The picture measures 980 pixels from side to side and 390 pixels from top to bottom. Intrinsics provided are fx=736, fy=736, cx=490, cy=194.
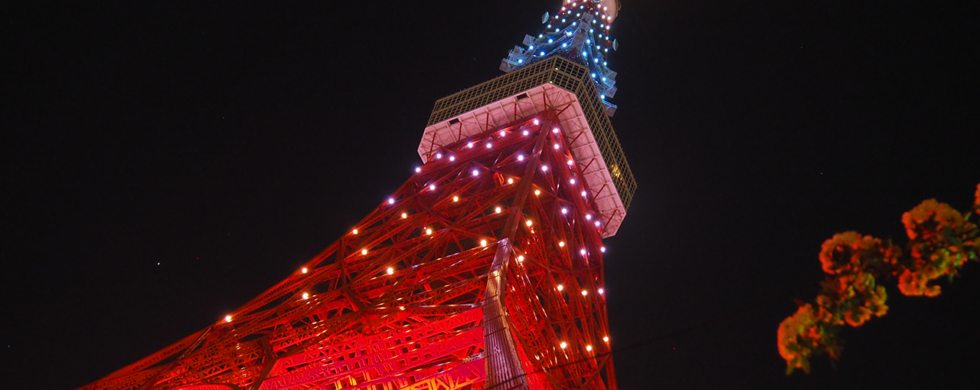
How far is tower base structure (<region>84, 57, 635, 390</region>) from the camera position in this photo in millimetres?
16406

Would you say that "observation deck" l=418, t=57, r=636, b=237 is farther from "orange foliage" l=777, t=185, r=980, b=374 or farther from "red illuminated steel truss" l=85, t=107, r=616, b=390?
"orange foliage" l=777, t=185, r=980, b=374

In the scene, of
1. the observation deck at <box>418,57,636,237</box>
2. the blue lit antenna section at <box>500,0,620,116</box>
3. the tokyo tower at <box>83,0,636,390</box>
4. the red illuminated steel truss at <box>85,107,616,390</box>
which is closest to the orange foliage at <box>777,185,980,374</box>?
the tokyo tower at <box>83,0,636,390</box>

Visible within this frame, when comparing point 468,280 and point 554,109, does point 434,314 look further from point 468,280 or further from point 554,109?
point 554,109

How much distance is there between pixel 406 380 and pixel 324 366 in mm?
2451

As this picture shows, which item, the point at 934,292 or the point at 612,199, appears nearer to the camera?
the point at 934,292

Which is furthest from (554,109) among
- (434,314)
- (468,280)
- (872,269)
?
(872,269)

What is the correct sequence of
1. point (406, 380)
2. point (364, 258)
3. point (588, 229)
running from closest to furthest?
1. point (406, 380)
2. point (364, 258)
3. point (588, 229)

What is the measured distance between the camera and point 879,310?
422cm

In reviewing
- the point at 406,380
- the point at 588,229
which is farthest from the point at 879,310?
the point at 588,229

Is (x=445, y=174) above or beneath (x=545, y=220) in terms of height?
above

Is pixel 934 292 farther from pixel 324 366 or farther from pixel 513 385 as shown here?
pixel 324 366

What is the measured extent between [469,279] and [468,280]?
135 centimetres

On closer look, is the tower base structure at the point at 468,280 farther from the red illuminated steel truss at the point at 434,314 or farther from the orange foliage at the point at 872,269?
the orange foliage at the point at 872,269

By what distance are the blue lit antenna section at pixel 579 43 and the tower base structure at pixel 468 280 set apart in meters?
6.90
